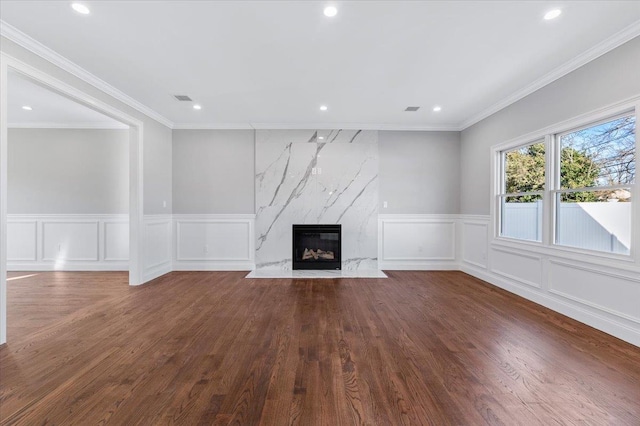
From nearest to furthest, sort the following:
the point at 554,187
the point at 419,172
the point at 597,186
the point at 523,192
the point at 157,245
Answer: the point at 597,186 < the point at 554,187 < the point at 523,192 < the point at 157,245 < the point at 419,172

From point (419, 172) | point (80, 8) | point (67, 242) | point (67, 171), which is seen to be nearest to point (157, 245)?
point (67, 242)

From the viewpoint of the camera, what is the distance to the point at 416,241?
543 cm

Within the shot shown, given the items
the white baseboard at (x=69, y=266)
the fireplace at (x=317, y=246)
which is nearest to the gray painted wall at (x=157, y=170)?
the white baseboard at (x=69, y=266)

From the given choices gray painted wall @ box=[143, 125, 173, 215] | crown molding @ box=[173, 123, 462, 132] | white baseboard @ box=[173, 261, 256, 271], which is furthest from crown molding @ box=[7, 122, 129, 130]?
white baseboard @ box=[173, 261, 256, 271]

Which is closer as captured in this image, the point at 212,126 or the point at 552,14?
the point at 552,14

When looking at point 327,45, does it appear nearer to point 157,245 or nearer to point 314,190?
point 314,190

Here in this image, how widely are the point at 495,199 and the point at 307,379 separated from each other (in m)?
3.99

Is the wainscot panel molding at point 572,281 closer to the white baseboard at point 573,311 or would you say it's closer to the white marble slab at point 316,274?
the white baseboard at point 573,311

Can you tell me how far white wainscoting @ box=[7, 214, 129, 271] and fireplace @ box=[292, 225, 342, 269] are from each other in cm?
316

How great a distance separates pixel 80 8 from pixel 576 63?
4556 mm

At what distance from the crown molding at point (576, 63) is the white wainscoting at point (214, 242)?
14.6 feet

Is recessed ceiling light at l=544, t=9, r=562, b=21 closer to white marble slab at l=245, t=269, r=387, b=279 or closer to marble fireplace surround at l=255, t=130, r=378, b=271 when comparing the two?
marble fireplace surround at l=255, t=130, r=378, b=271

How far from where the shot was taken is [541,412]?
1587mm

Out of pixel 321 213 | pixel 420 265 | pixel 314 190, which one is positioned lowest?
pixel 420 265
